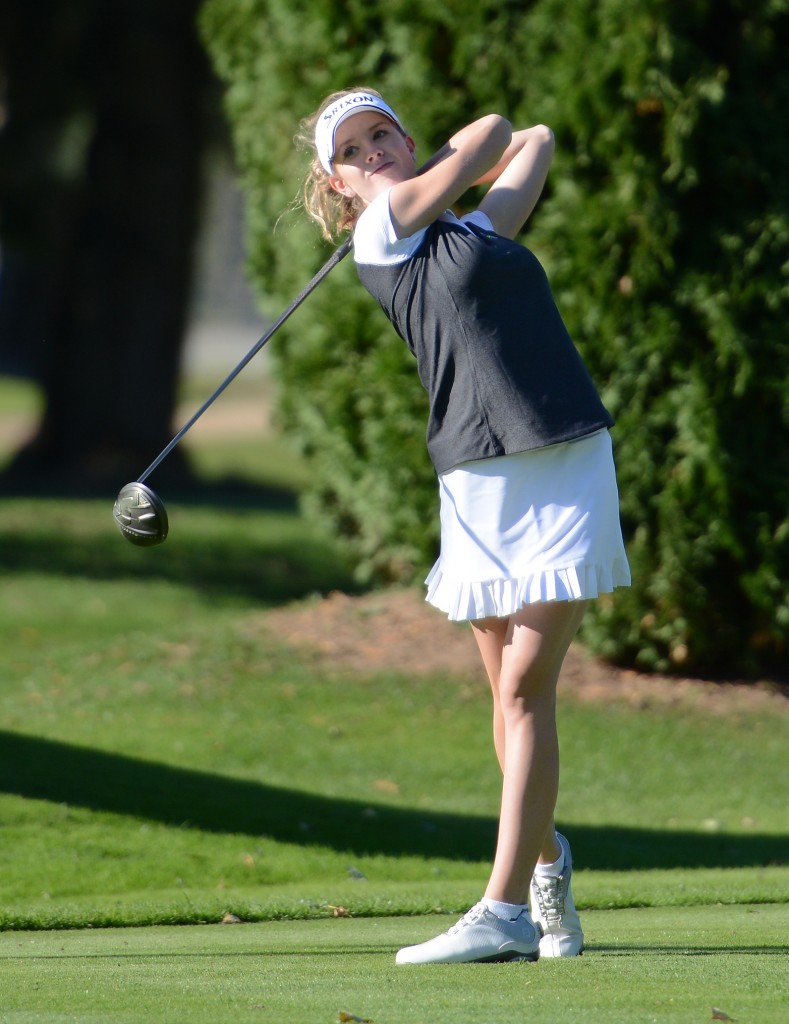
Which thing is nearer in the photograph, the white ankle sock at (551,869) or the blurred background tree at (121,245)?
the white ankle sock at (551,869)

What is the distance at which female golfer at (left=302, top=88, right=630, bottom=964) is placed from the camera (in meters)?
3.61

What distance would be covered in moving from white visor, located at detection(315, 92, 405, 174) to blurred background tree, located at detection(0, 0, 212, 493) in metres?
14.2

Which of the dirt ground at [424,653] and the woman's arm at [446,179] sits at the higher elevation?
the woman's arm at [446,179]

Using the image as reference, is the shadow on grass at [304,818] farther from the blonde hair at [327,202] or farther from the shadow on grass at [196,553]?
the shadow on grass at [196,553]

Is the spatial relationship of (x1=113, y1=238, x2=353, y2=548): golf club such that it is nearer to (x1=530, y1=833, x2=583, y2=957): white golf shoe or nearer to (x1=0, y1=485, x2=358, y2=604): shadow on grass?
(x1=530, y1=833, x2=583, y2=957): white golf shoe

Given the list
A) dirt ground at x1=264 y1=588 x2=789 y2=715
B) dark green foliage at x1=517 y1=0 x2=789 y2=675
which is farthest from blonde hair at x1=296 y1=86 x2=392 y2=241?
dirt ground at x1=264 y1=588 x2=789 y2=715

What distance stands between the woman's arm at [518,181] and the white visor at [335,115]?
0.99 feet

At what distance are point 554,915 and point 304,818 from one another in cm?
286

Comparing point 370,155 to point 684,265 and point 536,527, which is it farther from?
point 684,265

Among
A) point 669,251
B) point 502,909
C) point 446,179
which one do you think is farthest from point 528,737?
point 669,251

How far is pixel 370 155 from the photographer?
3842mm

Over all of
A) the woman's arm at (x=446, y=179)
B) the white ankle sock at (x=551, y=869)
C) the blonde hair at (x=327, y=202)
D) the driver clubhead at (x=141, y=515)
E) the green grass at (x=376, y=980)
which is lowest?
the green grass at (x=376, y=980)

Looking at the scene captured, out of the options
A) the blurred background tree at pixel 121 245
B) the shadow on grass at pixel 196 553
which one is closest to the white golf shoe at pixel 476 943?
the shadow on grass at pixel 196 553

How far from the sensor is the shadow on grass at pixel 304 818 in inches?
249
